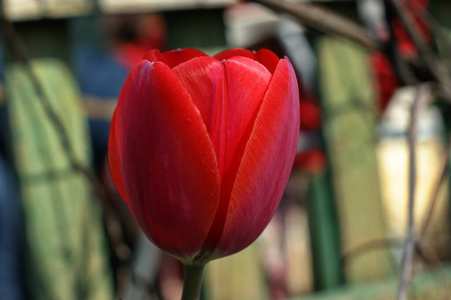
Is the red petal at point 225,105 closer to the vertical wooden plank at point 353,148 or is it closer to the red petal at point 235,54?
the red petal at point 235,54

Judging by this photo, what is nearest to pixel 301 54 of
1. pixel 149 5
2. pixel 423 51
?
pixel 149 5

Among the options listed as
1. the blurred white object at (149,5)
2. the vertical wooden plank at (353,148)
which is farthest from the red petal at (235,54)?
the vertical wooden plank at (353,148)

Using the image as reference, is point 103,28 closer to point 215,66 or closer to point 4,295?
point 4,295

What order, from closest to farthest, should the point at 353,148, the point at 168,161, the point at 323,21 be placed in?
the point at 168,161 → the point at 323,21 → the point at 353,148

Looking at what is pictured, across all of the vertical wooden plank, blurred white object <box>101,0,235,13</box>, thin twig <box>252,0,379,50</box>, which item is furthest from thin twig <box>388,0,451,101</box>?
the vertical wooden plank

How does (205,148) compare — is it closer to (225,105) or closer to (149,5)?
(225,105)

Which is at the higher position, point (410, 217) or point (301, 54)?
point (410, 217)

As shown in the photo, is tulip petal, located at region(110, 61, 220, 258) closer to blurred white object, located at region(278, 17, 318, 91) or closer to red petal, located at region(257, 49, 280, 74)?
red petal, located at region(257, 49, 280, 74)
